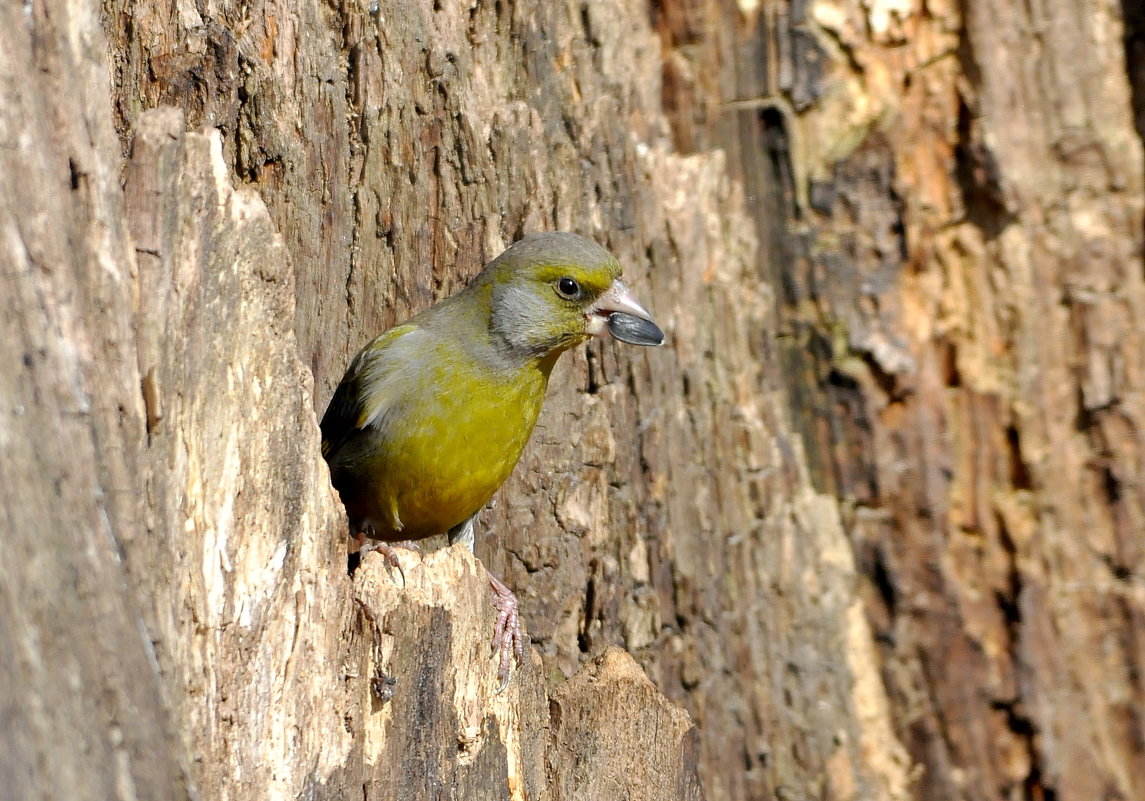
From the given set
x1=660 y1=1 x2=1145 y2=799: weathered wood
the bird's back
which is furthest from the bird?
x1=660 y1=1 x2=1145 y2=799: weathered wood

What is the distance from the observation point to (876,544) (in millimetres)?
5289

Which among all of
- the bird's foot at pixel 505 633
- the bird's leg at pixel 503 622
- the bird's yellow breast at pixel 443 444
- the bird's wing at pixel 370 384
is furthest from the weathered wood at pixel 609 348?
the bird's yellow breast at pixel 443 444

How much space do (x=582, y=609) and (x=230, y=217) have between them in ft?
7.74

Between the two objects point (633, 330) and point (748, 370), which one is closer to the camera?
point (633, 330)

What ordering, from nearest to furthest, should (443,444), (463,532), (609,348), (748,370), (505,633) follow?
(505,633), (443,444), (463,532), (609,348), (748,370)

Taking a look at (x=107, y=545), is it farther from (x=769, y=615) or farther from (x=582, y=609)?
(x=769, y=615)

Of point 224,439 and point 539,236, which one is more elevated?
point 539,236

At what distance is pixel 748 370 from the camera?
5.18 m

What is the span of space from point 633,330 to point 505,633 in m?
1.09

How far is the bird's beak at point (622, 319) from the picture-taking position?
4.17 metres

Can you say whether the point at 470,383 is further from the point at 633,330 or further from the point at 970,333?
the point at 970,333

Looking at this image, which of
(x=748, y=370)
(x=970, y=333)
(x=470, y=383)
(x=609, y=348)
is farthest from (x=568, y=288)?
(x=970, y=333)

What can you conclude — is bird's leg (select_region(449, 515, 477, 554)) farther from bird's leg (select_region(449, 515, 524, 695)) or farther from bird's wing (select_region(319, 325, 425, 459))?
bird's wing (select_region(319, 325, 425, 459))

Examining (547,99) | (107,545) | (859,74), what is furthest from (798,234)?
(107,545)
